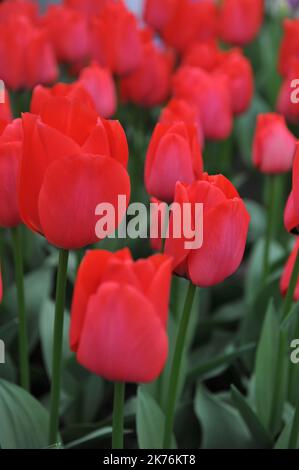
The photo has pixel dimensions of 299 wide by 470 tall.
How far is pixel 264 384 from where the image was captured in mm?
812

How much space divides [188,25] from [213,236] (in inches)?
36.4

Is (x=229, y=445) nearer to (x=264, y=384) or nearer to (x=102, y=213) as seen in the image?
(x=264, y=384)

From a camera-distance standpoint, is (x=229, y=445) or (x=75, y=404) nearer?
(x=229, y=445)

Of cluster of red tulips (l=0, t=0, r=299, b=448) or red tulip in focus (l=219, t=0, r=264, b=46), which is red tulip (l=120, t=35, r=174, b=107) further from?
red tulip in focus (l=219, t=0, r=264, b=46)

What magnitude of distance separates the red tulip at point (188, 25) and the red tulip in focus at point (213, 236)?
34.9 inches

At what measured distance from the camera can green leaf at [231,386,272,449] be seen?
756mm

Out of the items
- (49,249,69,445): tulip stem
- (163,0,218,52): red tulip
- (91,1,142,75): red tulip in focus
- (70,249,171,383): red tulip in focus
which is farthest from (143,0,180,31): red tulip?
(70,249,171,383): red tulip in focus

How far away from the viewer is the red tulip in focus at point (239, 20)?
1.46 metres

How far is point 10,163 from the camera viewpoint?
606mm

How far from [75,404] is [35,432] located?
232mm

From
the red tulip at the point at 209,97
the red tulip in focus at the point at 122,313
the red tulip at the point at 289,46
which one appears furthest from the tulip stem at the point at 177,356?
the red tulip at the point at 289,46

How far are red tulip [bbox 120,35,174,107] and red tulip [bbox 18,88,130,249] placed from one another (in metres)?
0.65

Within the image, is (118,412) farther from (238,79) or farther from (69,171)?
(238,79)
